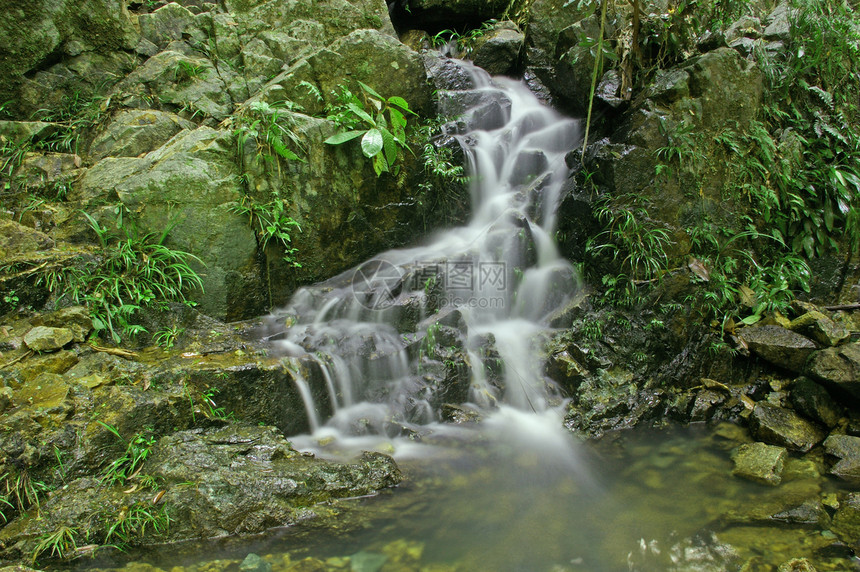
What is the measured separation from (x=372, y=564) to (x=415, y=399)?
1.88m

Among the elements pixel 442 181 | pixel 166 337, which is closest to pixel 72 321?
pixel 166 337

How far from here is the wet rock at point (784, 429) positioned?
4.19m

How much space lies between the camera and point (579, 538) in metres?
3.24

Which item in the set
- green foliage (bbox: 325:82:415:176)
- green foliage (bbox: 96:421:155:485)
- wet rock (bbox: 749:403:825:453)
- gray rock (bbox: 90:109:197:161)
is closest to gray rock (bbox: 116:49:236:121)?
gray rock (bbox: 90:109:197:161)

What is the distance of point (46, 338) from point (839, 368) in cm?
707

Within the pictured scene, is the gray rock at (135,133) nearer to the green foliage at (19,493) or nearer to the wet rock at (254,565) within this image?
the green foliage at (19,493)

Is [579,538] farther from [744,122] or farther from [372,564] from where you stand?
[744,122]

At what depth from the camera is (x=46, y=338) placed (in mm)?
3836

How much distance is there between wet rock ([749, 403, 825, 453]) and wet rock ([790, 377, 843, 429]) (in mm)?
84

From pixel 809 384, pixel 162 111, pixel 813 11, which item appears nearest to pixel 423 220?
pixel 162 111

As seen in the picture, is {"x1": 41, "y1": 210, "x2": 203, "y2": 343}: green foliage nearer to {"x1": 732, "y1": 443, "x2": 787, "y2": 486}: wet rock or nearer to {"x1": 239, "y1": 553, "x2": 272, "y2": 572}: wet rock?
{"x1": 239, "y1": 553, "x2": 272, "y2": 572}: wet rock

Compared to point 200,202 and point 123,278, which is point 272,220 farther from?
point 123,278

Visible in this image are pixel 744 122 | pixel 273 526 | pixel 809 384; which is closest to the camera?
pixel 273 526

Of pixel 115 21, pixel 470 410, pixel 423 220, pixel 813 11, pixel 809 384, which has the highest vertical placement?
pixel 813 11
